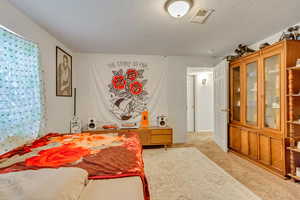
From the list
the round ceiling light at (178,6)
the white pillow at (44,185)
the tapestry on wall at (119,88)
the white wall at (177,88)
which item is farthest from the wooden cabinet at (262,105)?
the white pillow at (44,185)

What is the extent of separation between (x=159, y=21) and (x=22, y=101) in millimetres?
2138

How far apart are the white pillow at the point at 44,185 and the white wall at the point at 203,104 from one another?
17.2 ft

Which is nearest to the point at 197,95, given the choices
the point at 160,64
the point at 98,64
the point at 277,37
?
the point at 160,64

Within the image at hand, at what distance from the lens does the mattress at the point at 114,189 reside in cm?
89

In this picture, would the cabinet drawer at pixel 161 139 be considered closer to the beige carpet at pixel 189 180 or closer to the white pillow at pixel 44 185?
the beige carpet at pixel 189 180

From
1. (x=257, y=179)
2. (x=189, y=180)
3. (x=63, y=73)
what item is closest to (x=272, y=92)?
(x=257, y=179)

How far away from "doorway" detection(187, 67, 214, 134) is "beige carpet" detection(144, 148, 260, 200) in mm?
2608

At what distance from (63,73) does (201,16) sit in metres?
2.74

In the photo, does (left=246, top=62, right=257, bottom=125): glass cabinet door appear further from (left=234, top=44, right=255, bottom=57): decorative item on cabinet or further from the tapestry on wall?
the tapestry on wall

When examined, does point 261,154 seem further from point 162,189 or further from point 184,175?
point 162,189

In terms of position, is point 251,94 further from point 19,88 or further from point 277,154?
point 19,88

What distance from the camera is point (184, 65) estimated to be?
415cm

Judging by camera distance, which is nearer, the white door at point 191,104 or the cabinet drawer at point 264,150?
the cabinet drawer at point 264,150

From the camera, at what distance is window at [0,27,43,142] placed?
171 centimetres
